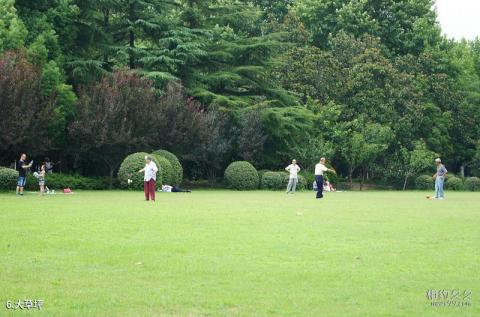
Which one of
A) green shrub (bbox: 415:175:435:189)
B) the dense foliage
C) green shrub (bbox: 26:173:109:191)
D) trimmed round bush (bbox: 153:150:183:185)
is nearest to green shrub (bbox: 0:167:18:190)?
the dense foliage

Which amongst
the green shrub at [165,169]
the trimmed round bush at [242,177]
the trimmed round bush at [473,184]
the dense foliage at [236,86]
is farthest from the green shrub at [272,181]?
the trimmed round bush at [473,184]

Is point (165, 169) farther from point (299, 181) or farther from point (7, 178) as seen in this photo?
point (299, 181)

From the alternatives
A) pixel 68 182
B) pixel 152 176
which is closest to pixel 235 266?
pixel 152 176

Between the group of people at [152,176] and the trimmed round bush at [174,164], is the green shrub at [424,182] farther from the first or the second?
the trimmed round bush at [174,164]

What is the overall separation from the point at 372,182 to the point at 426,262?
52165mm

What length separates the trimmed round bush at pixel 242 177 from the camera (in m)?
45.2

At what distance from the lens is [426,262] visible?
10.8 m

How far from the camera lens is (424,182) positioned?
58.2 metres

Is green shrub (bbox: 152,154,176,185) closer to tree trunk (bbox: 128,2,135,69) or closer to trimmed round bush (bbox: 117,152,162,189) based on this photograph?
trimmed round bush (bbox: 117,152,162,189)

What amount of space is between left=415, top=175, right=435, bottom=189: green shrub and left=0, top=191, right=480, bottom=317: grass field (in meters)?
41.0

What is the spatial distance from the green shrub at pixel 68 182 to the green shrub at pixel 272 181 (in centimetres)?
1025

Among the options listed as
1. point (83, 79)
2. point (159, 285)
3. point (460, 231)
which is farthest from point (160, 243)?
point (83, 79)

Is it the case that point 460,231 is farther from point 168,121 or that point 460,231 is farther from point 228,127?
point 228,127

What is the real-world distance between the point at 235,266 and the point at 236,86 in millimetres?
42818
